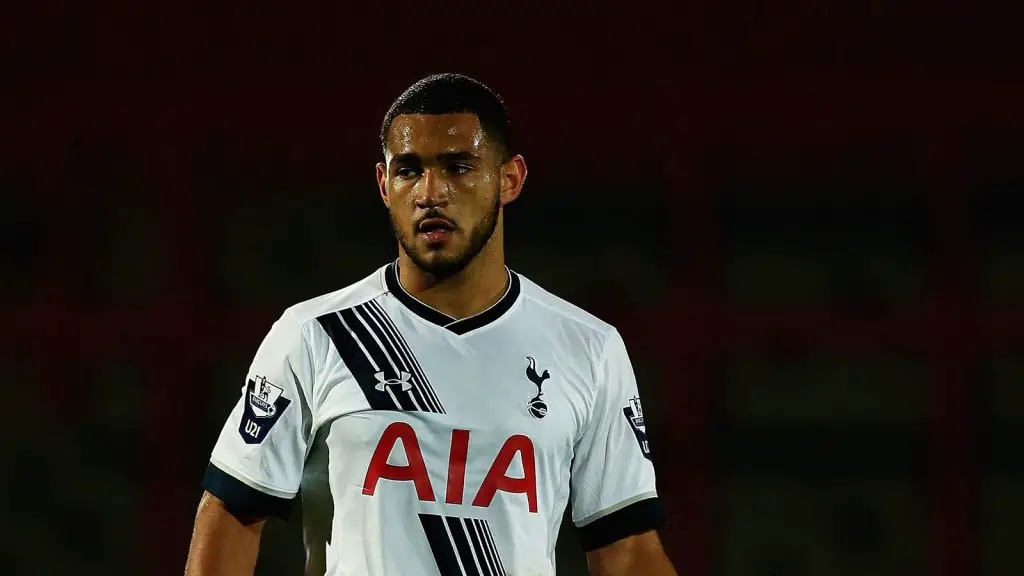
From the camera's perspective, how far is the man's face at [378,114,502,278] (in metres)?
1.83

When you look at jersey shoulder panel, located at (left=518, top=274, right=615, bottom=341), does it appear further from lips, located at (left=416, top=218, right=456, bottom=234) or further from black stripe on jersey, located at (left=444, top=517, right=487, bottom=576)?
black stripe on jersey, located at (left=444, top=517, right=487, bottom=576)

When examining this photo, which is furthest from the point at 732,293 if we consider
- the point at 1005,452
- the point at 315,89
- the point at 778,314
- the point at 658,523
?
the point at 658,523

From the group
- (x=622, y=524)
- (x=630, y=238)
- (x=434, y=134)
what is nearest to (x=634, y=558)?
(x=622, y=524)

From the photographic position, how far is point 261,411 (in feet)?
5.90

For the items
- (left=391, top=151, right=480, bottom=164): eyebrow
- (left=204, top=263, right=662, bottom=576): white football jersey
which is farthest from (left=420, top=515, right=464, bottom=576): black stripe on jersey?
(left=391, top=151, right=480, bottom=164): eyebrow

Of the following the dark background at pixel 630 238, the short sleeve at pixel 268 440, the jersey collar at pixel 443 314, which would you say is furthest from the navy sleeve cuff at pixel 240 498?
the dark background at pixel 630 238

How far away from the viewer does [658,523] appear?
199 centimetres

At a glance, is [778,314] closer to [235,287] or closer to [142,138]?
[235,287]

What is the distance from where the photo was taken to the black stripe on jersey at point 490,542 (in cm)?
178

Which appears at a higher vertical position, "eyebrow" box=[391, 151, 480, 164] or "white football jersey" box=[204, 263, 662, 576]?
"eyebrow" box=[391, 151, 480, 164]

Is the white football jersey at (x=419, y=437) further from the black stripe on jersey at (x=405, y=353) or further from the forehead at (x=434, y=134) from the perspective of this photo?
the forehead at (x=434, y=134)

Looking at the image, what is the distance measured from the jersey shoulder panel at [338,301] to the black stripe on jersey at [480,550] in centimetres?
35

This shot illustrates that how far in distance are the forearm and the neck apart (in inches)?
15.3

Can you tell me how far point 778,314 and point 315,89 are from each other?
1.45 meters
